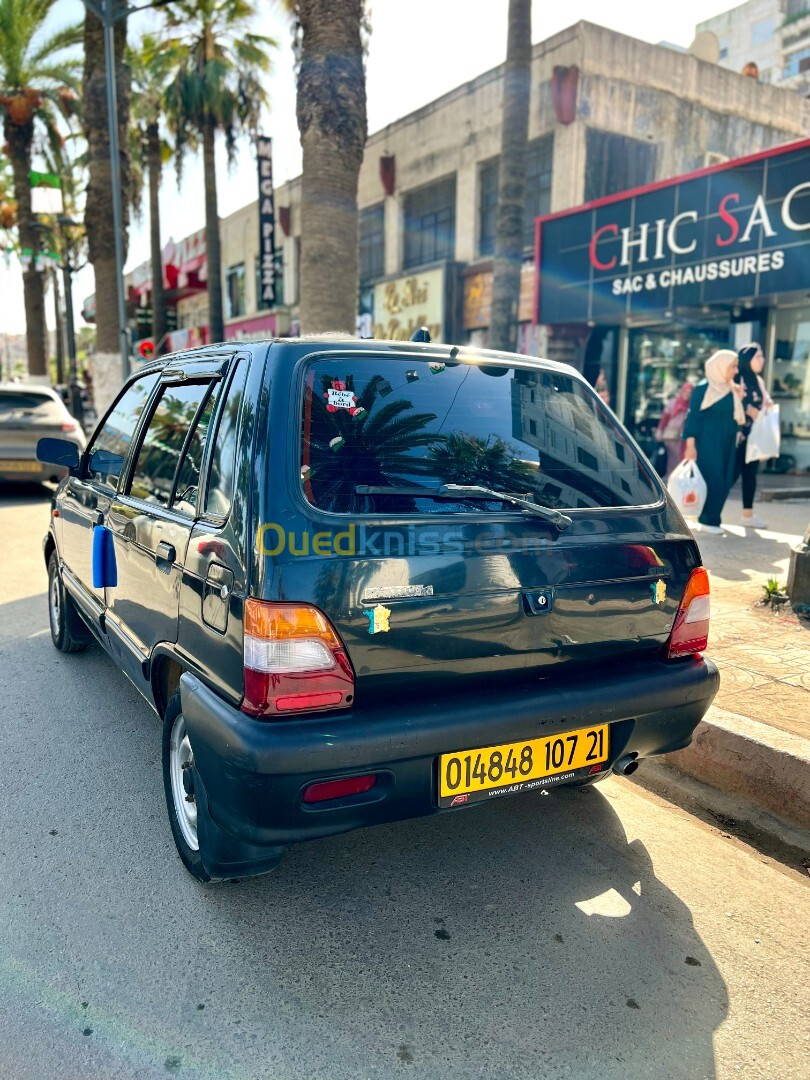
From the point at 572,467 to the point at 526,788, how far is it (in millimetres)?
1081

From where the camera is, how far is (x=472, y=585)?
243 centimetres

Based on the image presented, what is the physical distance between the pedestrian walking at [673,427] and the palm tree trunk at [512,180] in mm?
3220

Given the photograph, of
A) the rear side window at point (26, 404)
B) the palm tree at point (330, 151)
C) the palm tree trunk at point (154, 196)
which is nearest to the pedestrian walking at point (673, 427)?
the palm tree at point (330, 151)

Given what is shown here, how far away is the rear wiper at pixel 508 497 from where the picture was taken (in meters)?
2.55

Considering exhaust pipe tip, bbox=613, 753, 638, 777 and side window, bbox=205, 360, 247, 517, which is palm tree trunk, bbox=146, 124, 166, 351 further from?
exhaust pipe tip, bbox=613, 753, 638, 777

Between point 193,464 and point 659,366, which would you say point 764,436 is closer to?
point 193,464

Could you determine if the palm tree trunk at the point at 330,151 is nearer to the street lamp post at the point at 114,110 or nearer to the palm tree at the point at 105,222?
the street lamp post at the point at 114,110

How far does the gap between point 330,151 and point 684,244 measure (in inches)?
287

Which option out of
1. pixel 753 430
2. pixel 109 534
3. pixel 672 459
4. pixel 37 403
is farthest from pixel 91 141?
pixel 109 534

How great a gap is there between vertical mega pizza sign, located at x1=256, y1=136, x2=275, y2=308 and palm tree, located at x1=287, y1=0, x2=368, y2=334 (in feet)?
55.8

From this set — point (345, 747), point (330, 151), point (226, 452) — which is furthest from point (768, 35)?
point (345, 747)

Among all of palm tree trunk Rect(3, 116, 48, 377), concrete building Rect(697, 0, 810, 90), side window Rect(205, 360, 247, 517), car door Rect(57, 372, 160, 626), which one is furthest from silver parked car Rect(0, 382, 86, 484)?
concrete building Rect(697, 0, 810, 90)

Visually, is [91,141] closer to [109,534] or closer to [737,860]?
[109,534]

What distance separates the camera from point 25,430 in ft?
37.9
